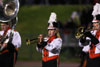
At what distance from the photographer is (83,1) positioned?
25719mm

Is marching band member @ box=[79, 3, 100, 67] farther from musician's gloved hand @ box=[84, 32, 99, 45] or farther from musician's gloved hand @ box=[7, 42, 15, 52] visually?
musician's gloved hand @ box=[7, 42, 15, 52]

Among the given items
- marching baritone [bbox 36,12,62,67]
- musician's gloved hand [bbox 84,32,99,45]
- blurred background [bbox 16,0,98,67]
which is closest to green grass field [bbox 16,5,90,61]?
blurred background [bbox 16,0,98,67]

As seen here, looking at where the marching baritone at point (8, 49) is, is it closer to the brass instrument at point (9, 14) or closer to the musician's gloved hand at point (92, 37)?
the brass instrument at point (9, 14)

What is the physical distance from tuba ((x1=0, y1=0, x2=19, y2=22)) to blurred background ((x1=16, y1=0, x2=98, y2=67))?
759cm

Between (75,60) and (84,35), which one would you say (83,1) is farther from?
(84,35)

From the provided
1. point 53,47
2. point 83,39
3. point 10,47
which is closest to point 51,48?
point 53,47

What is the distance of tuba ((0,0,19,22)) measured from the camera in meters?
8.63

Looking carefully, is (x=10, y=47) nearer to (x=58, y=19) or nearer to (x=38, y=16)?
(x=58, y=19)

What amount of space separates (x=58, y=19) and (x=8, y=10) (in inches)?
618

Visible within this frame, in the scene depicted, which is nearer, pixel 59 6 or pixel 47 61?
pixel 47 61

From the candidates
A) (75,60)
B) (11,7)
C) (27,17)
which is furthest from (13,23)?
(27,17)

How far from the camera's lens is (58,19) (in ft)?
79.9

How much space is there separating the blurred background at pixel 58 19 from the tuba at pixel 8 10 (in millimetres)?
7593

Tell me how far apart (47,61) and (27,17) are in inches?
652
